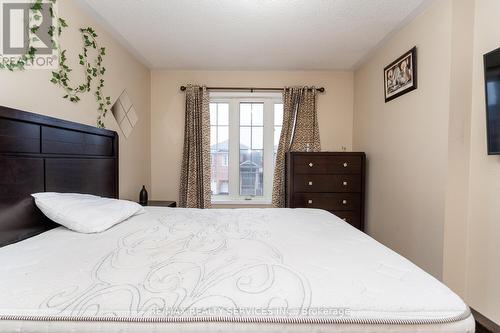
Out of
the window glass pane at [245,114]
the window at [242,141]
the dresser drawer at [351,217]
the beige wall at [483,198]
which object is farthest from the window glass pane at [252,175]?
the beige wall at [483,198]

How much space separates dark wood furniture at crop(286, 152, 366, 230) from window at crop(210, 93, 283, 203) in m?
0.69

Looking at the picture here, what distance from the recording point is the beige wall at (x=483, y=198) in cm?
164

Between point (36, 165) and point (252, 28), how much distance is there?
2.01 metres

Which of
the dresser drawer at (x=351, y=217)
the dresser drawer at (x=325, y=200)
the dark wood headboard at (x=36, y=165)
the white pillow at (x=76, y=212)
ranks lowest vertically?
the dresser drawer at (x=351, y=217)

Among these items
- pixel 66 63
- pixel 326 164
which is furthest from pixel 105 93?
pixel 326 164

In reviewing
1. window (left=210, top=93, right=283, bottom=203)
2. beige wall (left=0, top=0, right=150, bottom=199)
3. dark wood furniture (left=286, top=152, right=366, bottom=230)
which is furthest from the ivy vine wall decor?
dark wood furniture (left=286, top=152, right=366, bottom=230)

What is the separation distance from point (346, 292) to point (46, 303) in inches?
35.2

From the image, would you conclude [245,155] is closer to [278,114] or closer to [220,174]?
[220,174]

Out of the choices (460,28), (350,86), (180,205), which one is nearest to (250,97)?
(350,86)

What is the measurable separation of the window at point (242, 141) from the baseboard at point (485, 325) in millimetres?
2413

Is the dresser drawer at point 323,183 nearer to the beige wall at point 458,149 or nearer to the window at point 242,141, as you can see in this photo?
the window at point 242,141

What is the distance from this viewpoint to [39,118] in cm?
148

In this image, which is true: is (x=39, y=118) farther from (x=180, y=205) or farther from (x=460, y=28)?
(x=460, y=28)

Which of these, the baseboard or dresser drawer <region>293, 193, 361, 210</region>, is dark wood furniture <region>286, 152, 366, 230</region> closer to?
dresser drawer <region>293, 193, 361, 210</region>
